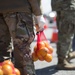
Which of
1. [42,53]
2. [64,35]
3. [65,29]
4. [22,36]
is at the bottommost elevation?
[42,53]

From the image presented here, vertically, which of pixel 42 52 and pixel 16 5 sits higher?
pixel 16 5

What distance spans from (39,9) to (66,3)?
69.4 inches

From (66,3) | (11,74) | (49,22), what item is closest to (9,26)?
(11,74)

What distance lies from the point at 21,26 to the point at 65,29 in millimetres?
2034

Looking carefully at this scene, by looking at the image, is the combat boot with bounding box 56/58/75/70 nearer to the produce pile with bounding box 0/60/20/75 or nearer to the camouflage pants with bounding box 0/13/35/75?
the camouflage pants with bounding box 0/13/35/75

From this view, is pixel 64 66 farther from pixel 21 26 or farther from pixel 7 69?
pixel 7 69

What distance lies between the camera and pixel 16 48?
190 inches

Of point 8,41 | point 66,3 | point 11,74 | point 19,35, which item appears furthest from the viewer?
point 66,3

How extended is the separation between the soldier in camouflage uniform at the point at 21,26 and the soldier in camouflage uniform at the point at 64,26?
179 centimetres

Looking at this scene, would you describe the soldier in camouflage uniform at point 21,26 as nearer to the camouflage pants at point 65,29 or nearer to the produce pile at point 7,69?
the produce pile at point 7,69

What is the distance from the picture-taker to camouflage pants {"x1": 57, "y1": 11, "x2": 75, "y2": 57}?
661 cm

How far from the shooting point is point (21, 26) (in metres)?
4.77

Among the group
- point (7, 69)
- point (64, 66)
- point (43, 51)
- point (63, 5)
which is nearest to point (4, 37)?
point (43, 51)

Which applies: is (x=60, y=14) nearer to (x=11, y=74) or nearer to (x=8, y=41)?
(x=8, y=41)
